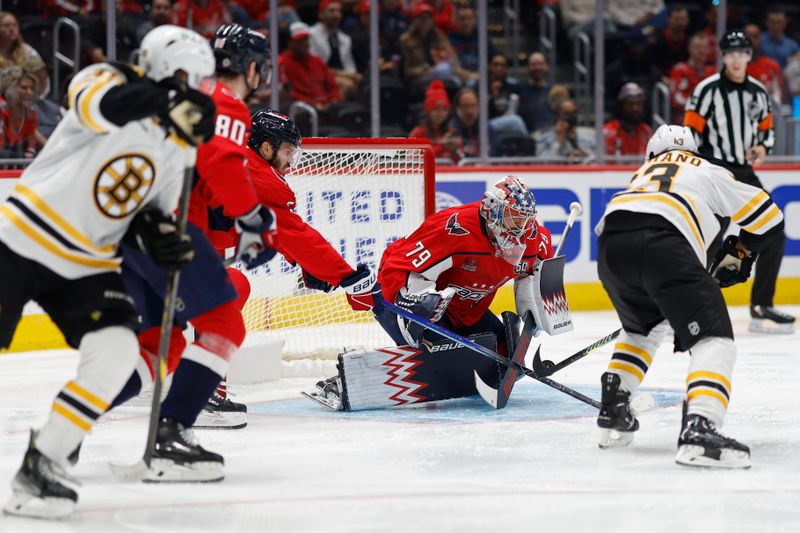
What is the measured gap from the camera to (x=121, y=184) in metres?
2.56

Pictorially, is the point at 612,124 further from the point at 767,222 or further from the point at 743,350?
the point at 767,222

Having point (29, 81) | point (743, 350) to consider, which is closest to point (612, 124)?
point (743, 350)

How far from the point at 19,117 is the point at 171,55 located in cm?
358

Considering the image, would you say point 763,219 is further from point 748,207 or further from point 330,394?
point 330,394

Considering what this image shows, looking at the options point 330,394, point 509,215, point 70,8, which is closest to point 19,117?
point 70,8

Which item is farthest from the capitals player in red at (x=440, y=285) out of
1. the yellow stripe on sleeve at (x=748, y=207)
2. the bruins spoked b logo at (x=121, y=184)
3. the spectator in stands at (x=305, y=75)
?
the spectator in stands at (x=305, y=75)

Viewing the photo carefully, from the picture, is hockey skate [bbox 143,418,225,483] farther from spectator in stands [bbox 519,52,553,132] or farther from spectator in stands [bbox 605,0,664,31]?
spectator in stands [bbox 605,0,664,31]

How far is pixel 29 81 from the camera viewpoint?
6.01 m

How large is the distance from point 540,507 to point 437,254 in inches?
55.0

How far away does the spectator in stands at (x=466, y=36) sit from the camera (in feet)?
24.7

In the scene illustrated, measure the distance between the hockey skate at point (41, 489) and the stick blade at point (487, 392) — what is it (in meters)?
1.69

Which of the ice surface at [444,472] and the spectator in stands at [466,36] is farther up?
the spectator in stands at [466,36]

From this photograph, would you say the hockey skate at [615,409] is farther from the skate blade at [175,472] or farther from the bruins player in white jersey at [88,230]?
the bruins player in white jersey at [88,230]

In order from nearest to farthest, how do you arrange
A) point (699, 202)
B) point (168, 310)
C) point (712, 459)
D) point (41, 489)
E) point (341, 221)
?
point (41, 489)
point (168, 310)
point (712, 459)
point (699, 202)
point (341, 221)
